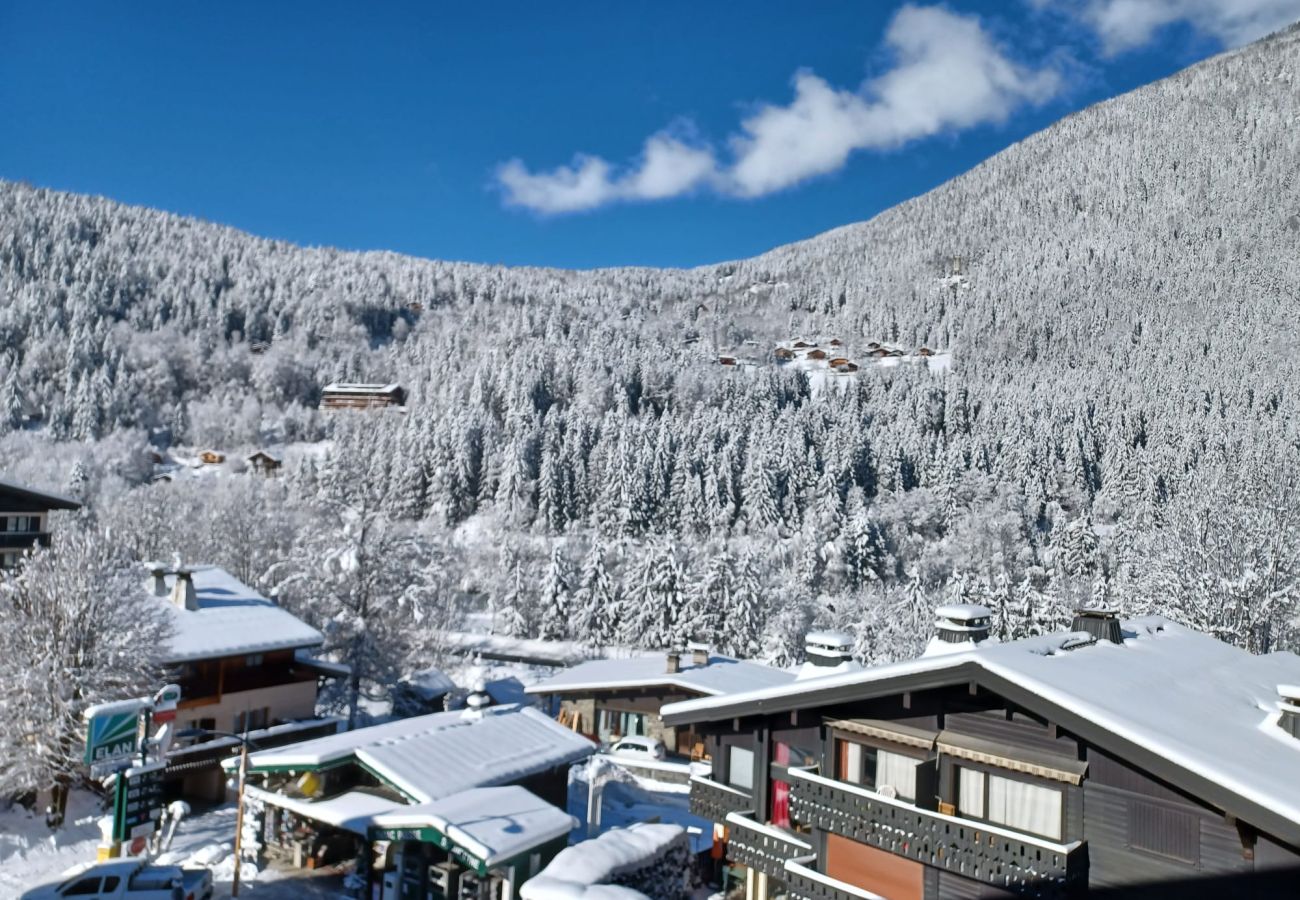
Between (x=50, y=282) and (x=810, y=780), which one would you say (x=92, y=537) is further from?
(x=50, y=282)

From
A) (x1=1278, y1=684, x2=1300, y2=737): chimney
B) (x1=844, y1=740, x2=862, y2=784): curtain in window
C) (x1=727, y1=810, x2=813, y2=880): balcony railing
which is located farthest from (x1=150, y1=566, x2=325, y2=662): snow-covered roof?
(x1=1278, y1=684, x2=1300, y2=737): chimney

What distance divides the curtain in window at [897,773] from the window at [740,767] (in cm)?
290

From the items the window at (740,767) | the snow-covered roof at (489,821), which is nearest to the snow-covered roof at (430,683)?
the snow-covered roof at (489,821)

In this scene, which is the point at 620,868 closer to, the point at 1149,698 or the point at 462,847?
the point at 462,847

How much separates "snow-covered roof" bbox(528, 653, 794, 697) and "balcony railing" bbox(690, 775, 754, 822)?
613 inches

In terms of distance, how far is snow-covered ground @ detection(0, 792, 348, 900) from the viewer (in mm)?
19484

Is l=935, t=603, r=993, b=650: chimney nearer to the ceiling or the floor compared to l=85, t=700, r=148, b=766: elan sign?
nearer to the ceiling

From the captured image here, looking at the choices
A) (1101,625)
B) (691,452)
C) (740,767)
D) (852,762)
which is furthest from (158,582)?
(691,452)

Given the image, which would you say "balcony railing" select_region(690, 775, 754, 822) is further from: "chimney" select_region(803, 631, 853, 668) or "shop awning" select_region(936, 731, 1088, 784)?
"shop awning" select_region(936, 731, 1088, 784)

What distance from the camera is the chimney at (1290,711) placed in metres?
11.1

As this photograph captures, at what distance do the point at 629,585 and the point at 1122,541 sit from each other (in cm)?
4053

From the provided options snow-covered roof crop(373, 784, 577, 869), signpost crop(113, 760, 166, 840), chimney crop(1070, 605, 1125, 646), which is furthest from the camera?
snow-covered roof crop(373, 784, 577, 869)

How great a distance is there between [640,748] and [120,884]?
19491 mm

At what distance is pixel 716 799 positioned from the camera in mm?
15391
